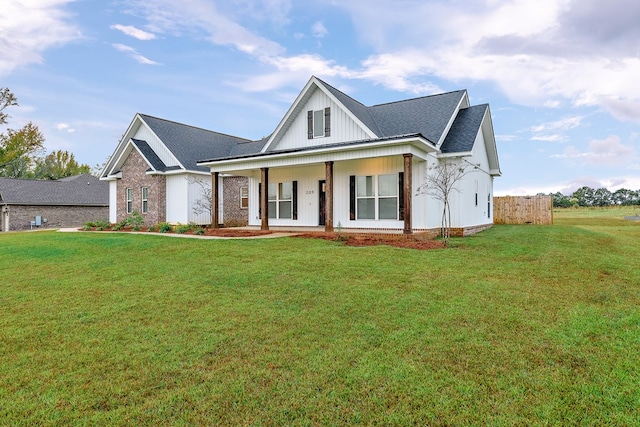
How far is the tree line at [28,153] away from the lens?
99.0 feet

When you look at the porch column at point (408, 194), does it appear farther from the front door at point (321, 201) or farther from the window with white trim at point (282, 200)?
the window with white trim at point (282, 200)

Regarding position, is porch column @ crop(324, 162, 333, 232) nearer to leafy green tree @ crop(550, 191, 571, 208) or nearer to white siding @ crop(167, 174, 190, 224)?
white siding @ crop(167, 174, 190, 224)

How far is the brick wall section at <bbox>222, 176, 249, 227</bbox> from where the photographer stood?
21.6 m

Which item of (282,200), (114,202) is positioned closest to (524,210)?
(282,200)

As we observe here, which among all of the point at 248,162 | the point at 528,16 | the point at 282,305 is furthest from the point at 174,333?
the point at 528,16

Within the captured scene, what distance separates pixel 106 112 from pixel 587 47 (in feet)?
99.9

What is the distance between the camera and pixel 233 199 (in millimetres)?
21781

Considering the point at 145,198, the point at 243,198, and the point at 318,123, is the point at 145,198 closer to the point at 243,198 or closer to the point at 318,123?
the point at 243,198

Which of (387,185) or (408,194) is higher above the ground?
(387,185)

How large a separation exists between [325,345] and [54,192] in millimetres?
38181

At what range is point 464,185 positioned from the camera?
1489 cm

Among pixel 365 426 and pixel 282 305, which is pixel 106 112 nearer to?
pixel 282 305

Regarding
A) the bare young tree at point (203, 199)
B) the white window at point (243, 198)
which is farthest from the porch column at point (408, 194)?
the white window at point (243, 198)

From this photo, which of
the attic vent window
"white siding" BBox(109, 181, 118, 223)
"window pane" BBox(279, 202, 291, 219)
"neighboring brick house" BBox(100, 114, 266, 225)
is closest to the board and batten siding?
the attic vent window
